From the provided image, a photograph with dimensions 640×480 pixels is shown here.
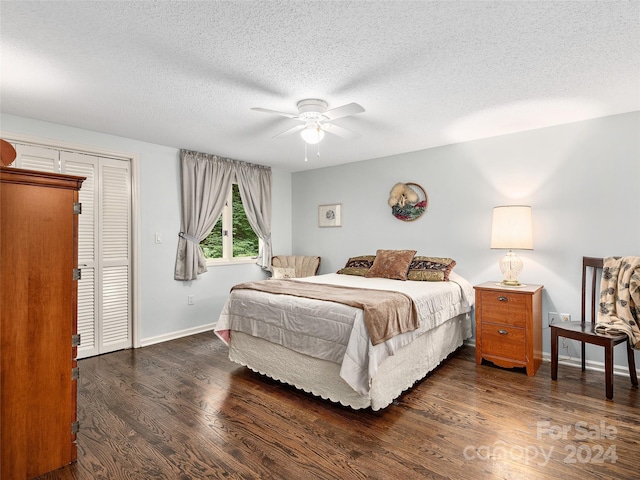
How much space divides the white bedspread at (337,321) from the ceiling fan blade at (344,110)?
4.69ft

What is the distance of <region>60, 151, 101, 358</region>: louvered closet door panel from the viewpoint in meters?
3.52

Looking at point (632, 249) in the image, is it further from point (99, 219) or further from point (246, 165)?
point (99, 219)

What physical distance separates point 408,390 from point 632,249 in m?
2.34

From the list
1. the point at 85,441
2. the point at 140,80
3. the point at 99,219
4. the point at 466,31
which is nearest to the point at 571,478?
the point at 466,31

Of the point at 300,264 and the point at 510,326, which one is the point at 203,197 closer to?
the point at 300,264

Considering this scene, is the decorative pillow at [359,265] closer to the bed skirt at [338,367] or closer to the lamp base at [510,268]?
the bed skirt at [338,367]

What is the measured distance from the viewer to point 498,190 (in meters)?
3.75

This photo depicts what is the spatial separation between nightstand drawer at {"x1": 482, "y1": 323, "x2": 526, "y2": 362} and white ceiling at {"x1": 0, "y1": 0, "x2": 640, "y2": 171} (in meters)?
1.96

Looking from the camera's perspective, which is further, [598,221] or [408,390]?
[598,221]

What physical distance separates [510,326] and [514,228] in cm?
91

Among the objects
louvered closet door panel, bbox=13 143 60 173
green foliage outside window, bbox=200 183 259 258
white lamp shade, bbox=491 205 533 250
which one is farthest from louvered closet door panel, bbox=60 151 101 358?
white lamp shade, bbox=491 205 533 250

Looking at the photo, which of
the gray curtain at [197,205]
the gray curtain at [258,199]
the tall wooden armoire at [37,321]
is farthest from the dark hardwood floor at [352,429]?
the gray curtain at [258,199]

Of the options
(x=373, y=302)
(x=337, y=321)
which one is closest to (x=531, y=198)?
(x=373, y=302)

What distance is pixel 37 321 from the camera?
1.78 meters
